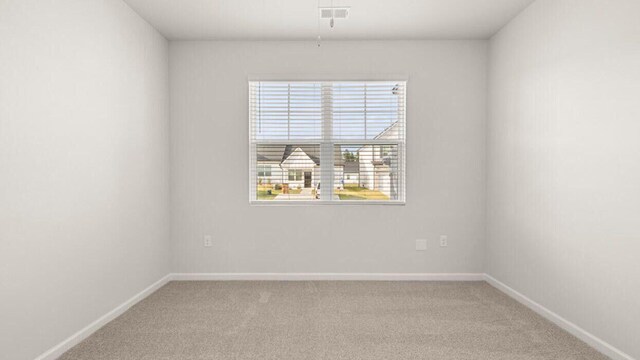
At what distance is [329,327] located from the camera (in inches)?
113

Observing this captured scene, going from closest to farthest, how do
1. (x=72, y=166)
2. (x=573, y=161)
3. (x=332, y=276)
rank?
→ (x=72, y=166) < (x=573, y=161) < (x=332, y=276)

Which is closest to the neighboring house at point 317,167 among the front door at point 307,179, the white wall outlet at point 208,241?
the front door at point 307,179

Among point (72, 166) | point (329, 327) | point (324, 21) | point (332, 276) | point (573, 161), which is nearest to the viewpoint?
point (72, 166)

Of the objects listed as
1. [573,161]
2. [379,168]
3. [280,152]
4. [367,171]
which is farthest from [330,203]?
[573,161]

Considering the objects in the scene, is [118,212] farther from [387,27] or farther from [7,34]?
[387,27]

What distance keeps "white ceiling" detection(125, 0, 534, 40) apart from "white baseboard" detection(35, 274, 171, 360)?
8.74 feet

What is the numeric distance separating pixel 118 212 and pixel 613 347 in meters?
3.82

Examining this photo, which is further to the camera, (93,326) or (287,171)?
(287,171)

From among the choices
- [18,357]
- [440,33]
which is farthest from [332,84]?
[18,357]

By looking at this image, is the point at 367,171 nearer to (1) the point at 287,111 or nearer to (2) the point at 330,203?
(2) the point at 330,203

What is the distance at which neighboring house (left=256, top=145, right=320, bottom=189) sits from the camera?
4188 mm

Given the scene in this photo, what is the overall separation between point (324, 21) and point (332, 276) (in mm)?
2701

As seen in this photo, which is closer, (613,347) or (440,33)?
(613,347)

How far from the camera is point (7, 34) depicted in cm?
203
